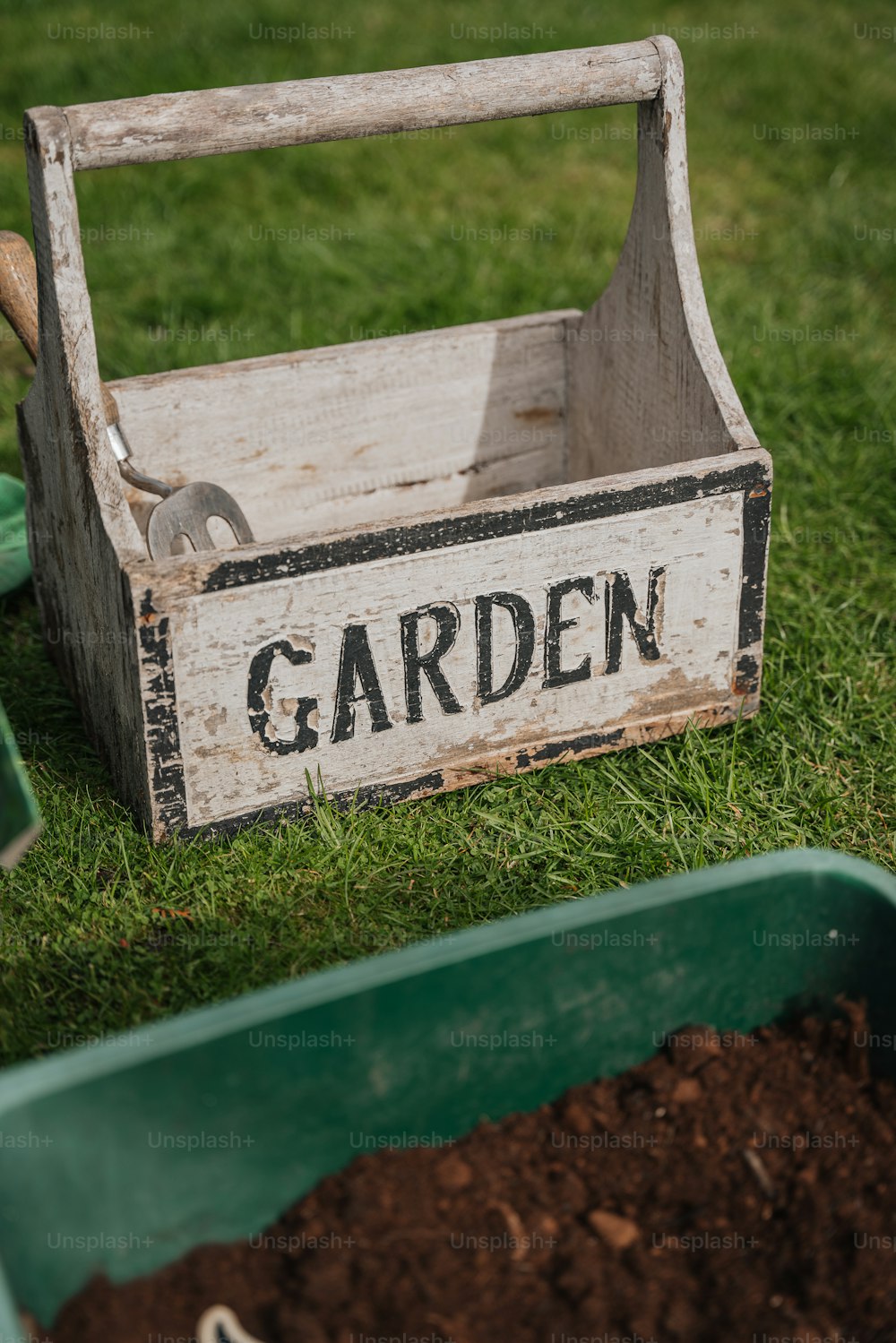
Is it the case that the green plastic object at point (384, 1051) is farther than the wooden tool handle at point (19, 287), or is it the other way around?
the wooden tool handle at point (19, 287)

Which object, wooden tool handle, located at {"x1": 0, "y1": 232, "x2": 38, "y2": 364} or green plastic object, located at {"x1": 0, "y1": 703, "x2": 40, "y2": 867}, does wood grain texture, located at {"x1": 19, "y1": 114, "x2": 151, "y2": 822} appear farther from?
green plastic object, located at {"x1": 0, "y1": 703, "x2": 40, "y2": 867}

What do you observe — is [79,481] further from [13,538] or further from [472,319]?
[472,319]

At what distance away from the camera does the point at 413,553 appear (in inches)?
76.2

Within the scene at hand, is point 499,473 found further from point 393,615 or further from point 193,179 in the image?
point 193,179

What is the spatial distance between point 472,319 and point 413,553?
188 centimetres

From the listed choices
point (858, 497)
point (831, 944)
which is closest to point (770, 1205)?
point (831, 944)

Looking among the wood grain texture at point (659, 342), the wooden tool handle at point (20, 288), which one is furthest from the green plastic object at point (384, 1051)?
the wooden tool handle at point (20, 288)

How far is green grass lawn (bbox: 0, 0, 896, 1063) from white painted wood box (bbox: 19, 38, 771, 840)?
0.33 feet

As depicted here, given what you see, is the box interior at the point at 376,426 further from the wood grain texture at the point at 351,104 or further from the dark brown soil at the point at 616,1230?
the dark brown soil at the point at 616,1230

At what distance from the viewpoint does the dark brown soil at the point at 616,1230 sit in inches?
46.8

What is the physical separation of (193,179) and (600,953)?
3881 mm

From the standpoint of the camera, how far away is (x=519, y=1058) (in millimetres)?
1342

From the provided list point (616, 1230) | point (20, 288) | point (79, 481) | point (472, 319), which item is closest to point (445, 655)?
point (79, 481)

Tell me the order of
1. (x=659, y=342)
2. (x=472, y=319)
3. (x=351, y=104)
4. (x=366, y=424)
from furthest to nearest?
(x=472, y=319) < (x=366, y=424) < (x=659, y=342) < (x=351, y=104)
